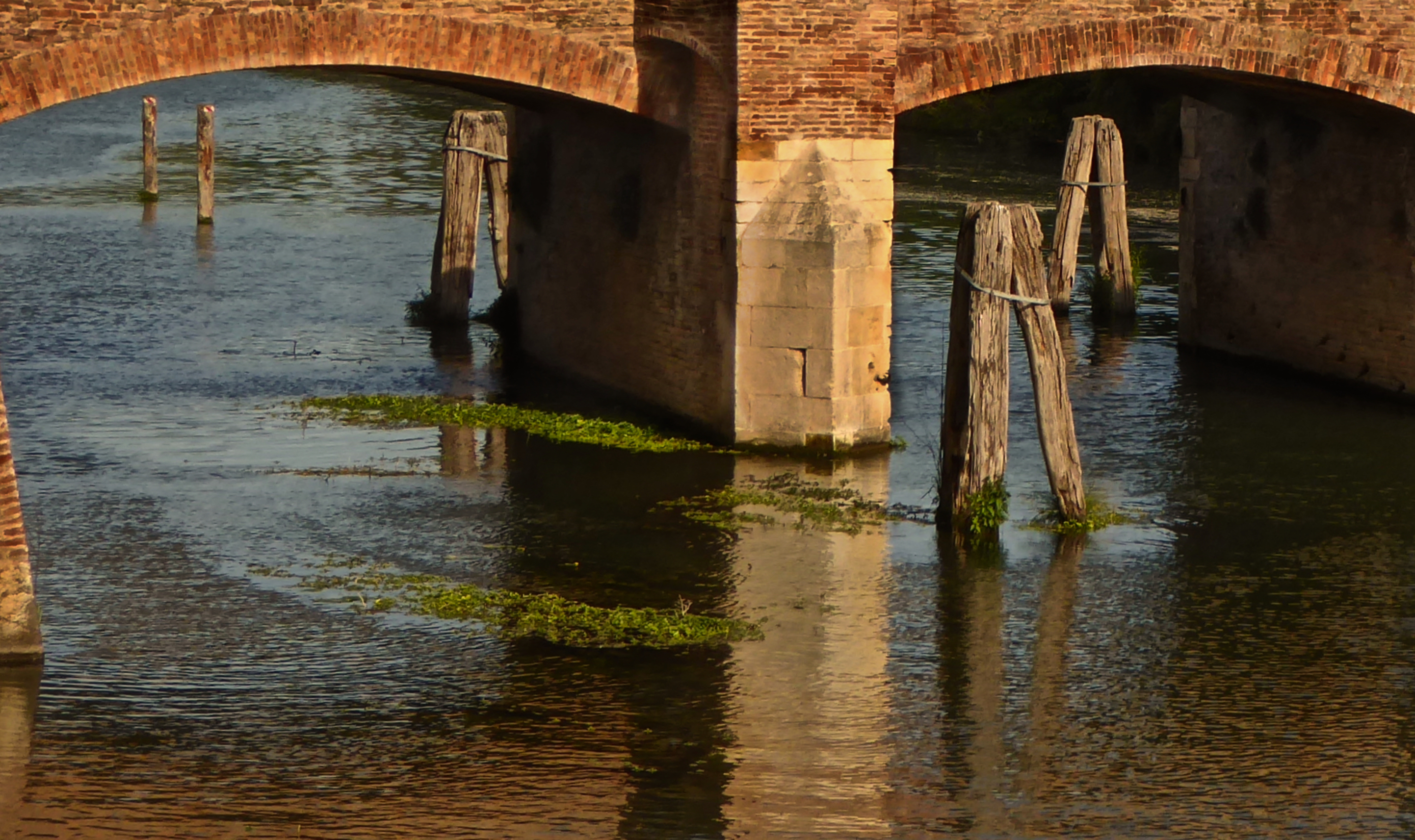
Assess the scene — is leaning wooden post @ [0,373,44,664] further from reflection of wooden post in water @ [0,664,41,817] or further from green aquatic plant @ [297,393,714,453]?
green aquatic plant @ [297,393,714,453]

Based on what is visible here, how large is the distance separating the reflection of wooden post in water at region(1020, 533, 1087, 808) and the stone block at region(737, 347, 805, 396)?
2862 mm

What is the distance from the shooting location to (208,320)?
21.7m

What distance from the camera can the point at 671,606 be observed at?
38.5 ft

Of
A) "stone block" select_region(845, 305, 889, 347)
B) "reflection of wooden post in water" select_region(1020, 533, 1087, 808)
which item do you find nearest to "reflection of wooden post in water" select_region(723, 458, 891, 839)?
"reflection of wooden post in water" select_region(1020, 533, 1087, 808)

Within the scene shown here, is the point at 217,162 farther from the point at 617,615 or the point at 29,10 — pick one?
the point at 617,615

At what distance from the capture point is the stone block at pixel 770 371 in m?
15.3

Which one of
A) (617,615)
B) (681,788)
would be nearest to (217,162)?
(617,615)

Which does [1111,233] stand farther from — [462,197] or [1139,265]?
[462,197]

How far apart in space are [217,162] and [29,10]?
2550cm

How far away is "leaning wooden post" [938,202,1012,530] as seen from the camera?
1293 centimetres

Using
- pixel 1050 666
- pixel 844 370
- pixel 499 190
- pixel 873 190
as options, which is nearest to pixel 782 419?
pixel 844 370

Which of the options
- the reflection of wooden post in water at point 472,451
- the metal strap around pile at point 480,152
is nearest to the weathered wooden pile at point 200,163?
the metal strap around pile at point 480,152

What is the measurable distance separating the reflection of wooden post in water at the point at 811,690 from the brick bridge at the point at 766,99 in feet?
8.14

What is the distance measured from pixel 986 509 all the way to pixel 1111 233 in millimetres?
9498
